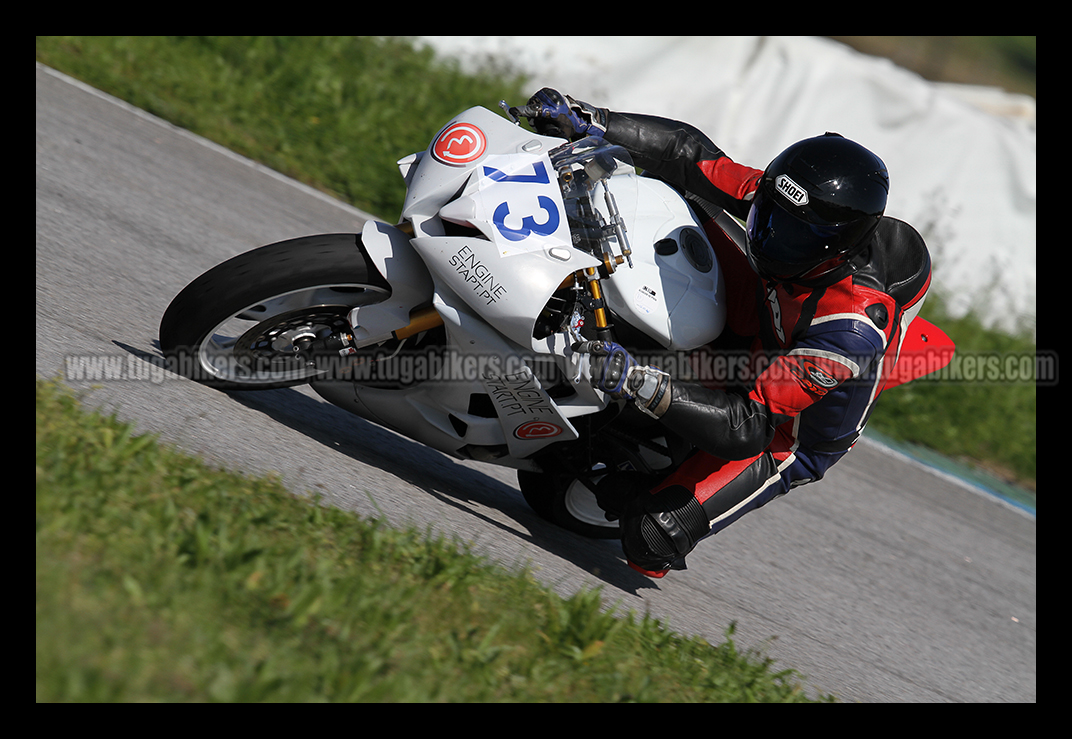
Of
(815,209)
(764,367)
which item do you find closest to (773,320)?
(764,367)

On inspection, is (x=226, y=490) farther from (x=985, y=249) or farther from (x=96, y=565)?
(x=985, y=249)

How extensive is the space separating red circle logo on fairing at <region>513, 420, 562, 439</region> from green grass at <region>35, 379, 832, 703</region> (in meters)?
0.56

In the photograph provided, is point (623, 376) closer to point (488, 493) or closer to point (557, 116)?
point (557, 116)

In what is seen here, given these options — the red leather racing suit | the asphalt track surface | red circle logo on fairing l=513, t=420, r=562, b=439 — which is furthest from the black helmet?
the asphalt track surface

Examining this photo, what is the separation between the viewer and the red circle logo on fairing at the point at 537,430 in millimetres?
3486

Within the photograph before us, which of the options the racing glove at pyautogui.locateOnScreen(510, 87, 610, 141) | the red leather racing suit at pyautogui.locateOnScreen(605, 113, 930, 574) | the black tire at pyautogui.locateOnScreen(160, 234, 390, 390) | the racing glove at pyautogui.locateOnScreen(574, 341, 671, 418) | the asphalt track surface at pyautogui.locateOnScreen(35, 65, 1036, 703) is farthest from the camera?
the racing glove at pyautogui.locateOnScreen(510, 87, 610, 141)

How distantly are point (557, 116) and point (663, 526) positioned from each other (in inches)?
64.2

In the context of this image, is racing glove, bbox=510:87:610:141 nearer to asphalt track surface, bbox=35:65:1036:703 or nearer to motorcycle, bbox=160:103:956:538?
motorcycle, bbox=160:103:956:538

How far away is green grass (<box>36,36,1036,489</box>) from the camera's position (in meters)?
7.41

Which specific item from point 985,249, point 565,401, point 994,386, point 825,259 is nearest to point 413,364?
point 565,401

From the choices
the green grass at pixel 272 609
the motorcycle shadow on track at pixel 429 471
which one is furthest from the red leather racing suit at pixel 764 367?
the green grass at pixel 272 609

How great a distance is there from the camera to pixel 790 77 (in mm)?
9250

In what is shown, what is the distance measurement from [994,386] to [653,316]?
20.9 feet

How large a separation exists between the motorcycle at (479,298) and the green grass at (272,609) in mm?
578
